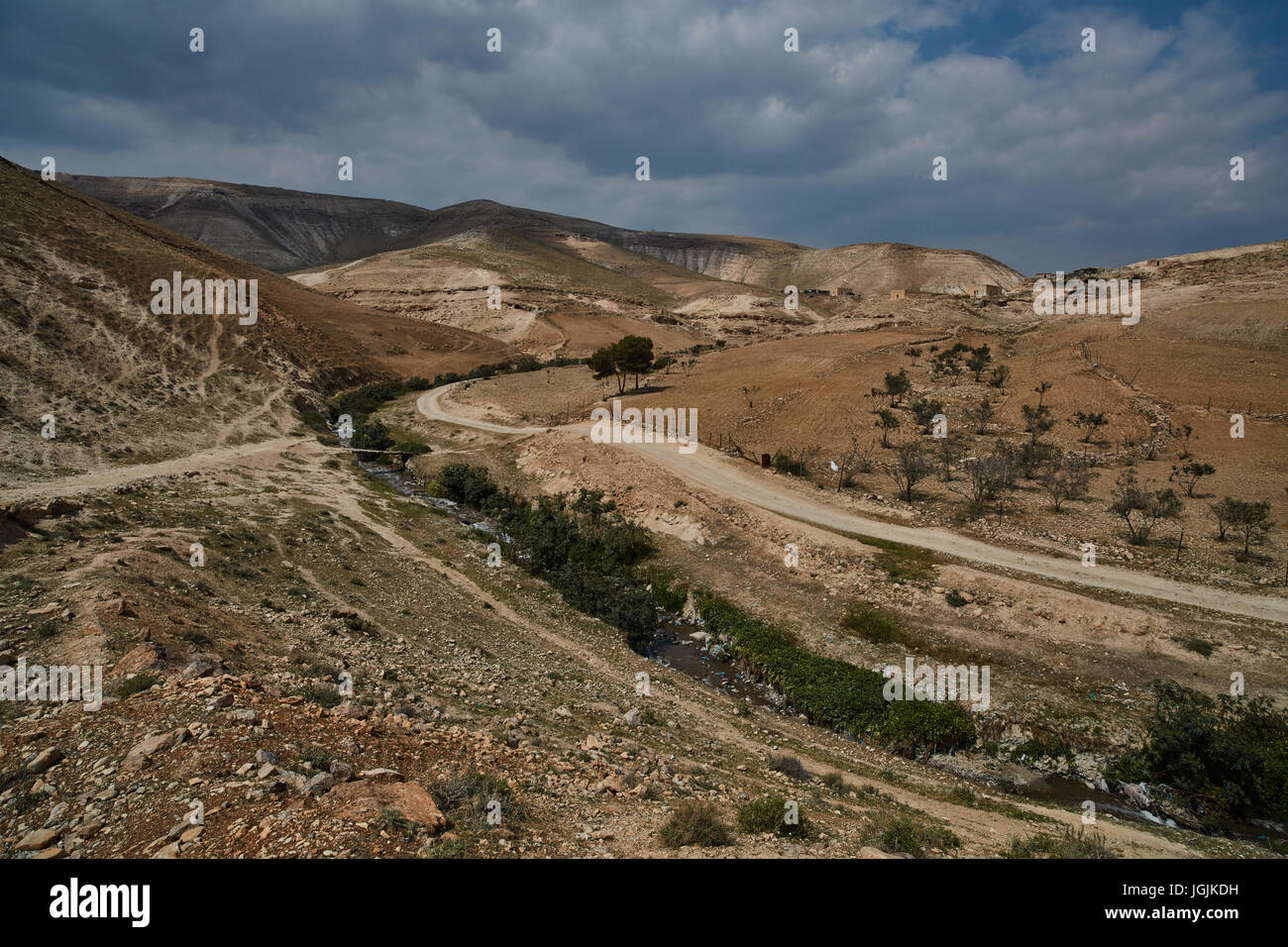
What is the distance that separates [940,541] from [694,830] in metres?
17.8

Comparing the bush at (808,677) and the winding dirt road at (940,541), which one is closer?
the bush at (808,677)

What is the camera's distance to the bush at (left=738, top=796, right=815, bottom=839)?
24.8 feet

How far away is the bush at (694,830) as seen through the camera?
684 centimetres

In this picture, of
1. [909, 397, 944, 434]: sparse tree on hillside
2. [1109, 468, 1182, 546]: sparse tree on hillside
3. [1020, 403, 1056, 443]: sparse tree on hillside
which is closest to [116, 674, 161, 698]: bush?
[1109, 468, 1182, 546]: sparse tree on hillside

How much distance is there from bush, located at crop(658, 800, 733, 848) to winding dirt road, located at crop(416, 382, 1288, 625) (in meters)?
15.9

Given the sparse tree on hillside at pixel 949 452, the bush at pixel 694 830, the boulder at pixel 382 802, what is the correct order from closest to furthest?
the boulder at pixel 382 802 → the bush at pixel 694 830 → the sparse tree on hillside at pixel 949 452

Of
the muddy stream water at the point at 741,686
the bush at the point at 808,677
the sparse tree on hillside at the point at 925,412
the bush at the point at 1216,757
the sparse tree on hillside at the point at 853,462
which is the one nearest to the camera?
the bush at the point at 1216,757

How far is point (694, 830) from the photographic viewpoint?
6.95 metres

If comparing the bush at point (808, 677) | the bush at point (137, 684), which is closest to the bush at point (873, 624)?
the bush at point (808, 677)

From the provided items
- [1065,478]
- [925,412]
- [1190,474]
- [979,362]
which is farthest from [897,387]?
[1190,474]

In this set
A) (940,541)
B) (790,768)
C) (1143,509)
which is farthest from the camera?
(1143,509)

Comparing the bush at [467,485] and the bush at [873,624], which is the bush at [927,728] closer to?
the bush at [873,624]

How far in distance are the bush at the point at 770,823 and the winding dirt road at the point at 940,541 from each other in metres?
14.8

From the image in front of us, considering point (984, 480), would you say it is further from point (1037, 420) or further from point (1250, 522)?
point (1037, 420)
